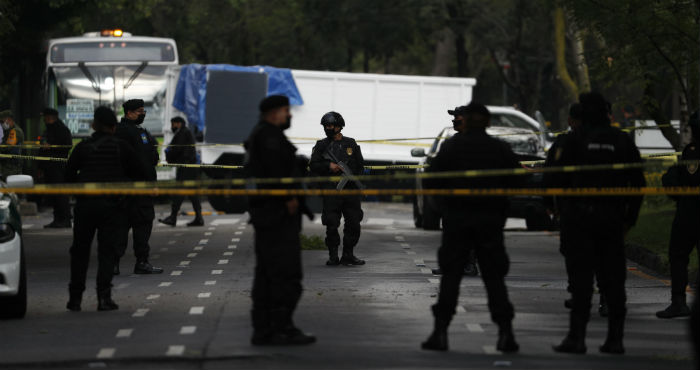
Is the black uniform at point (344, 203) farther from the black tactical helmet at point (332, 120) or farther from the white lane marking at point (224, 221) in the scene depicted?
the white lane marking at point (224, 221)

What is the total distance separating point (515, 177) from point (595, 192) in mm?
542

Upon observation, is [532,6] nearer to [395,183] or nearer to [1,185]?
[395,183]

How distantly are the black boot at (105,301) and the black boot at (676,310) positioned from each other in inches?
173

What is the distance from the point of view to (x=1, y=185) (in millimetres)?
11812

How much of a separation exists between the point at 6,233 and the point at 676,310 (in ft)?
17.3

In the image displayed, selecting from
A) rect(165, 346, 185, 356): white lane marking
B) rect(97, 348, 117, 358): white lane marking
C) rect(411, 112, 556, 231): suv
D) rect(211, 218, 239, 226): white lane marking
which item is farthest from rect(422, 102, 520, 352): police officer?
rect(211, 218, 239, 226): white lane marking

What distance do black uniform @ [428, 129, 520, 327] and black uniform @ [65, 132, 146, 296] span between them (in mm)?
3343

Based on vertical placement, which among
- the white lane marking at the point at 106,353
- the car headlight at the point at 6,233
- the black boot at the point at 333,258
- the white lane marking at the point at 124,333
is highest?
the car headlight at the point at 6,233

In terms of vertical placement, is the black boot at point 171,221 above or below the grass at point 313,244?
below

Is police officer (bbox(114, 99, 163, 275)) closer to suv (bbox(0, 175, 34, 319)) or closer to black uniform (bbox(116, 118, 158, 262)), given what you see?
black uniform (bbox(116, 118, 158, 262))

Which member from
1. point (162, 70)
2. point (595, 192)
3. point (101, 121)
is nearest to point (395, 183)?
point (162, 70)

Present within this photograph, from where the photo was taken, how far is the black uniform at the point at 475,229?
9.26m

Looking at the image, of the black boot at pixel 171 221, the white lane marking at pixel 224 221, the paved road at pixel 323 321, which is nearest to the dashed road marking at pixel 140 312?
the paved road at pixel 323 321

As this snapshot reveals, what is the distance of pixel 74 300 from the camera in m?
11.7
